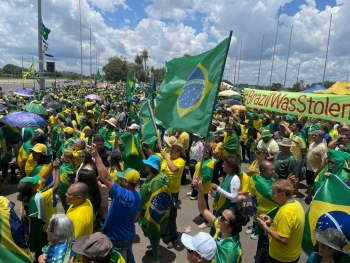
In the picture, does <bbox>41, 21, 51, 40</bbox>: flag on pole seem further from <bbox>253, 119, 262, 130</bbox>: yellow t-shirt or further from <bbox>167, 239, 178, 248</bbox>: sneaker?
<bbox>167, 239, 178, 248</bbox>: sneaker

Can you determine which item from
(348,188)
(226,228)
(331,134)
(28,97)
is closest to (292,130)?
(331,134)

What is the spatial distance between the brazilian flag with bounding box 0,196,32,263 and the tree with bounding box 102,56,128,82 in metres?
86.4

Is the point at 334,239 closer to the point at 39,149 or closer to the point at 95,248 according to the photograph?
the point at 95,248

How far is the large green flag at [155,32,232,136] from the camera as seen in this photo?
3363mm

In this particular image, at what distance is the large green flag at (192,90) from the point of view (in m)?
3.36

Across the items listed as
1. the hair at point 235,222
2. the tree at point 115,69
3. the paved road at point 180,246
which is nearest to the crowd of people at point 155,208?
the hair at point 235,222

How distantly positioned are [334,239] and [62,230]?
225 centimetres

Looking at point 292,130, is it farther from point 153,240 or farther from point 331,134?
point 153,240

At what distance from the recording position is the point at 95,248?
2129 mm

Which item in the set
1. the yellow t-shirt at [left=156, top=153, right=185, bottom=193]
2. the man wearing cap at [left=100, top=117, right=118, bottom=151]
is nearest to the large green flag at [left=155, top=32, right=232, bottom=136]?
the yellow t-shirt at [left=156, top=153, right=185, bottom=193]

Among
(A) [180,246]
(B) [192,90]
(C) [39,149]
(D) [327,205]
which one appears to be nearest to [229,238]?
(D) [327,205]

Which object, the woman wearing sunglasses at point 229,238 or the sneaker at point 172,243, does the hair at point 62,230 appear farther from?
the sneaker at point 172,243

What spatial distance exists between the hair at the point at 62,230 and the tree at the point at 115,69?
3390 inches

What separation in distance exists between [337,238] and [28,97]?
19.5 meters
